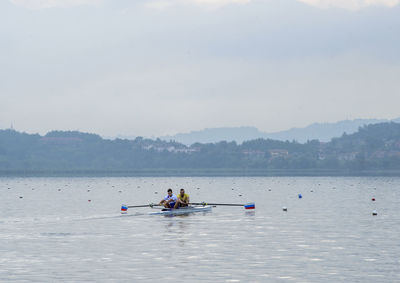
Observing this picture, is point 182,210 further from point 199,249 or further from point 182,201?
point 199,249

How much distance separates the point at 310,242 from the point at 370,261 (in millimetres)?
6110

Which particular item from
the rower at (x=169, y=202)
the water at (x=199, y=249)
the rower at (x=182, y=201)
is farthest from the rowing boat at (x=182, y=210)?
the water at (x=199, y=249)

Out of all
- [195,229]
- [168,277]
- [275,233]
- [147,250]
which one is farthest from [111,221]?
[168,277]

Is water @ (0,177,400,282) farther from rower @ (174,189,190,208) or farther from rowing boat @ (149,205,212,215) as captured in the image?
rower @ (174,189,190,208)

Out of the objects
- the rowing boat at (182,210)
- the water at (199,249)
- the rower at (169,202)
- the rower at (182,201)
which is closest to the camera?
the water at (199,249)

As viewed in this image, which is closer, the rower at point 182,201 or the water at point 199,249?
the water at point 199,249

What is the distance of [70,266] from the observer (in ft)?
82.9

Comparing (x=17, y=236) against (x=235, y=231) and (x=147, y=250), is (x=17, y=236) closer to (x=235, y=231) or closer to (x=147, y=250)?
(x=147, y=250)

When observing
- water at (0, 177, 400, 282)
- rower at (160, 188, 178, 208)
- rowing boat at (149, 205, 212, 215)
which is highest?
rower at (160, 188, 178, 208)

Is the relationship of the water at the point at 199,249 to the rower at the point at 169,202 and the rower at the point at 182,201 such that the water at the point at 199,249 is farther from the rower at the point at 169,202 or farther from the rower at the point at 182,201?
the rower at the point at 182,201

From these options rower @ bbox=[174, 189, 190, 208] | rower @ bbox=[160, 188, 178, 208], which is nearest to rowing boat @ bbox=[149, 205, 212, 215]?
rower @ bbox=[174, 189, 190, 208]

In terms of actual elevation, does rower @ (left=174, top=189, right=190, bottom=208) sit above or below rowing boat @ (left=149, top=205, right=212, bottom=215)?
above

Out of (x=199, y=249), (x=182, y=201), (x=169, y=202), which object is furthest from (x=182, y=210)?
(x=199, y=249)

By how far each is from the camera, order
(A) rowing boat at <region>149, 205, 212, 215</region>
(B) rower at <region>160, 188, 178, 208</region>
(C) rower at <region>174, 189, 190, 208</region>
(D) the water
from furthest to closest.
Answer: (C) rower at <region>174, 189, 190, 208</region> < (B) rower at <region>160, 188, 178, 208</region> < (A) rowing boat at <region>149, 205, 212, 215</region> < (D) the water
